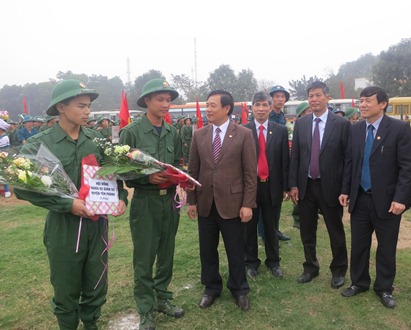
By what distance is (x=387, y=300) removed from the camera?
337cm

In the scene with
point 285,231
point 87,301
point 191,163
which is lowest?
point 285,231

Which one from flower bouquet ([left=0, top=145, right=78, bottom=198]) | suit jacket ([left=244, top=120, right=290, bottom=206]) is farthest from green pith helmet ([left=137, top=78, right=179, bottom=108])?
suit jacket ([left=244, top=120, right=290, bottom=206])

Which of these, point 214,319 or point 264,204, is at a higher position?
point 264,204

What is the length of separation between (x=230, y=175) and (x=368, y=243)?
163 centimetres

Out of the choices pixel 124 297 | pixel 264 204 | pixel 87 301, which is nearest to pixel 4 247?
pixel 124 297

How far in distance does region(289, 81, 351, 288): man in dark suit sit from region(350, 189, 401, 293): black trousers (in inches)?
8.3

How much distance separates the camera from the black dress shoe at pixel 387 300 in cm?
333

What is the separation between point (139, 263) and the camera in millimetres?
3055

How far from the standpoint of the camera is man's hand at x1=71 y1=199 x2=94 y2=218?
2408mm

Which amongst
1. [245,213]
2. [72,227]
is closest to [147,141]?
[72,227]

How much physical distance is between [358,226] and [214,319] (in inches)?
68.2

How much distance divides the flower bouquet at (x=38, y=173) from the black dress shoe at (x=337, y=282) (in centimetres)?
289

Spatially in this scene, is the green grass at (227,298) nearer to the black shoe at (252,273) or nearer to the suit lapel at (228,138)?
the black shoe at (252,273)

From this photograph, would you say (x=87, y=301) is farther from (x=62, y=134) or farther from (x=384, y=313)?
(x=384, y=313)
